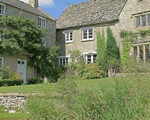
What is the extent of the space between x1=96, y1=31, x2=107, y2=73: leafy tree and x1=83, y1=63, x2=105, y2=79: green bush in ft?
1.90

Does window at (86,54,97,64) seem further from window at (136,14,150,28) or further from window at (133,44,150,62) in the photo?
window at (136,14,150,28)

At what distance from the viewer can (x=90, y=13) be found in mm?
24828

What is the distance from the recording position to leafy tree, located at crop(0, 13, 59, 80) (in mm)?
19656

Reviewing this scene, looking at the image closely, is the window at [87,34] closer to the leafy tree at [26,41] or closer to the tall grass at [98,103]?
the leafy tree at [26,41]

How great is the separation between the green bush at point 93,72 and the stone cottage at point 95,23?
2.56 meters

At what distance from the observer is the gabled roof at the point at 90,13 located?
22.9 m

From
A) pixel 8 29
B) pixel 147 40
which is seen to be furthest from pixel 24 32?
pixel 147 40

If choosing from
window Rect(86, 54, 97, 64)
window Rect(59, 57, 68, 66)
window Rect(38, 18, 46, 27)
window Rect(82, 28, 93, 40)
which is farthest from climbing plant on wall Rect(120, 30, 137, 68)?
window Rect(38, 18, 46, 27)

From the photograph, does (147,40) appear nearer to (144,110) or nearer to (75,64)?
A: (75,64)

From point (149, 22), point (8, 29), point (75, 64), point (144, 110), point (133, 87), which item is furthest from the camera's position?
point (75, 64)

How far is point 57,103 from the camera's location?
7137mm

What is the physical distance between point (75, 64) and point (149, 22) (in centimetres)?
926

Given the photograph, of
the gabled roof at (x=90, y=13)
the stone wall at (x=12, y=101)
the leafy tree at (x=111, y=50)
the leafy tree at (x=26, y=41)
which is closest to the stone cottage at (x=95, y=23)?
the gabled roof at (x=90, y=13)

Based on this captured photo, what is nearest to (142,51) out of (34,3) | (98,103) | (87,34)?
(87,34)
